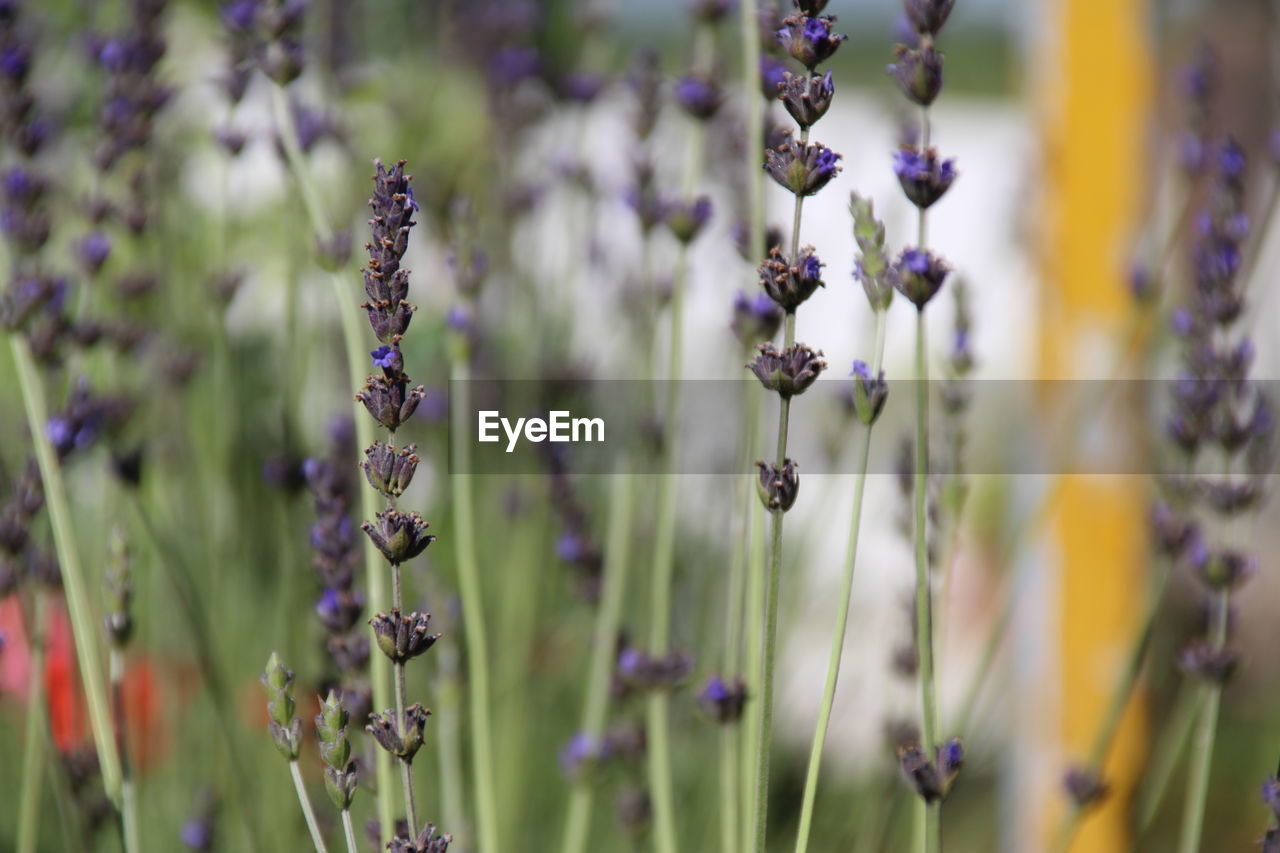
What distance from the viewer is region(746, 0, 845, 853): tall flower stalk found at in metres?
0.56

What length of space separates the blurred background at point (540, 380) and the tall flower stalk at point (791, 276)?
0.25 m

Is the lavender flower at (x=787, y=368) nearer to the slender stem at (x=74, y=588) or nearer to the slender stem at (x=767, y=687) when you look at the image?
the slender stem at (x=767, y=687)

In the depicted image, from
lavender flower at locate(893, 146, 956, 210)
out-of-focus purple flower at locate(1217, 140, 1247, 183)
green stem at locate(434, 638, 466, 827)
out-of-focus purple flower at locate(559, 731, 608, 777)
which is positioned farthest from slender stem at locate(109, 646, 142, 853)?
out-of-focus purple flower at locate(1217, 140, 1247, 183)

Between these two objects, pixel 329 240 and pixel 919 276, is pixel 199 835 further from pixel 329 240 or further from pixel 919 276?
pixel 919 276

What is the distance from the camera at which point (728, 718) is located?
0.78 meters

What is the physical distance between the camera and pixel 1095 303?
1599 mm

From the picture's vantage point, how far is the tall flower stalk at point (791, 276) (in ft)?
1.82

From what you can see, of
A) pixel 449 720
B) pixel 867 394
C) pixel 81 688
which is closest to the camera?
pixel 867 394

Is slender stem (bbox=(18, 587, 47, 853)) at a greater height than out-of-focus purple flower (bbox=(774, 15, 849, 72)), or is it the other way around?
out-of-focus purple flower (bbox=(774, 15, 849, 72))

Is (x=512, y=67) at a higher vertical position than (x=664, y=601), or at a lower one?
higher

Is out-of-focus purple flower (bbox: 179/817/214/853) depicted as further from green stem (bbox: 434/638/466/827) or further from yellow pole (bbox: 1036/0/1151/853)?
yellow pole (bbox: 1036/0/1151/853)

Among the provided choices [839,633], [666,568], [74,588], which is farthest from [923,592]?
[74,588]

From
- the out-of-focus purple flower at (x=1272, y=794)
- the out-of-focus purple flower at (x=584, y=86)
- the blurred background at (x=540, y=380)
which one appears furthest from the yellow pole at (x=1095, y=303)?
the out-of-focus purple flower at (x=1272, y=794)

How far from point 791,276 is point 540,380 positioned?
97 centimetres
